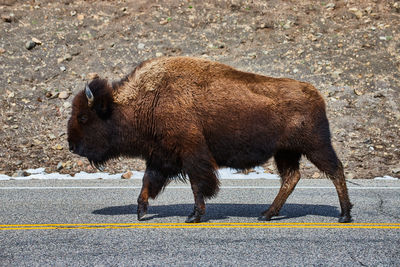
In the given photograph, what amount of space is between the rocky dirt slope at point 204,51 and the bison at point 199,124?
4.56m

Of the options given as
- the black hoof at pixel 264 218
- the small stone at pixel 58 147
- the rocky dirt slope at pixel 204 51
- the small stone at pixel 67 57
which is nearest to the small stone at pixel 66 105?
the rocky dirt slope at pixel 204 51

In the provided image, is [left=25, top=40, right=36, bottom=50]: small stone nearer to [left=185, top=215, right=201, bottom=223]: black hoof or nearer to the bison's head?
the bison's head

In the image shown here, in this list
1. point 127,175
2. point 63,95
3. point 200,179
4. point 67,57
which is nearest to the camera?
point 200,179

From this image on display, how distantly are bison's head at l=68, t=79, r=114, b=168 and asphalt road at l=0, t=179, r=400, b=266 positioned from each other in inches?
32.9

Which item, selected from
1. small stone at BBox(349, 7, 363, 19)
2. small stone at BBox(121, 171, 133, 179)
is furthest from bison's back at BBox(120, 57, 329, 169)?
small stone at BBox(349, 7, 363, 19)

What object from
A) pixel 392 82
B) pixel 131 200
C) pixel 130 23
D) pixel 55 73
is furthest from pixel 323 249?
pixel 130 23

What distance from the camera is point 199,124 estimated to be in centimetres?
614

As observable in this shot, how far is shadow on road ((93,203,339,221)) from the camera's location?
653cm

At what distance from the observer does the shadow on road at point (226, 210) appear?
653 cm

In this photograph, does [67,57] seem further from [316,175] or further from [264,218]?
[264,218]

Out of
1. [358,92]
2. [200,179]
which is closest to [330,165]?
[200,179]

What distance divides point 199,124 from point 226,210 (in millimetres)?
1333

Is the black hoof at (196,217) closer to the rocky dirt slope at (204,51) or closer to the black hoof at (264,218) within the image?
the black hoof at (264,218)

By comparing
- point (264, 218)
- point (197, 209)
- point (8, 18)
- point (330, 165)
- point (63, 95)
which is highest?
point (330, 165)
